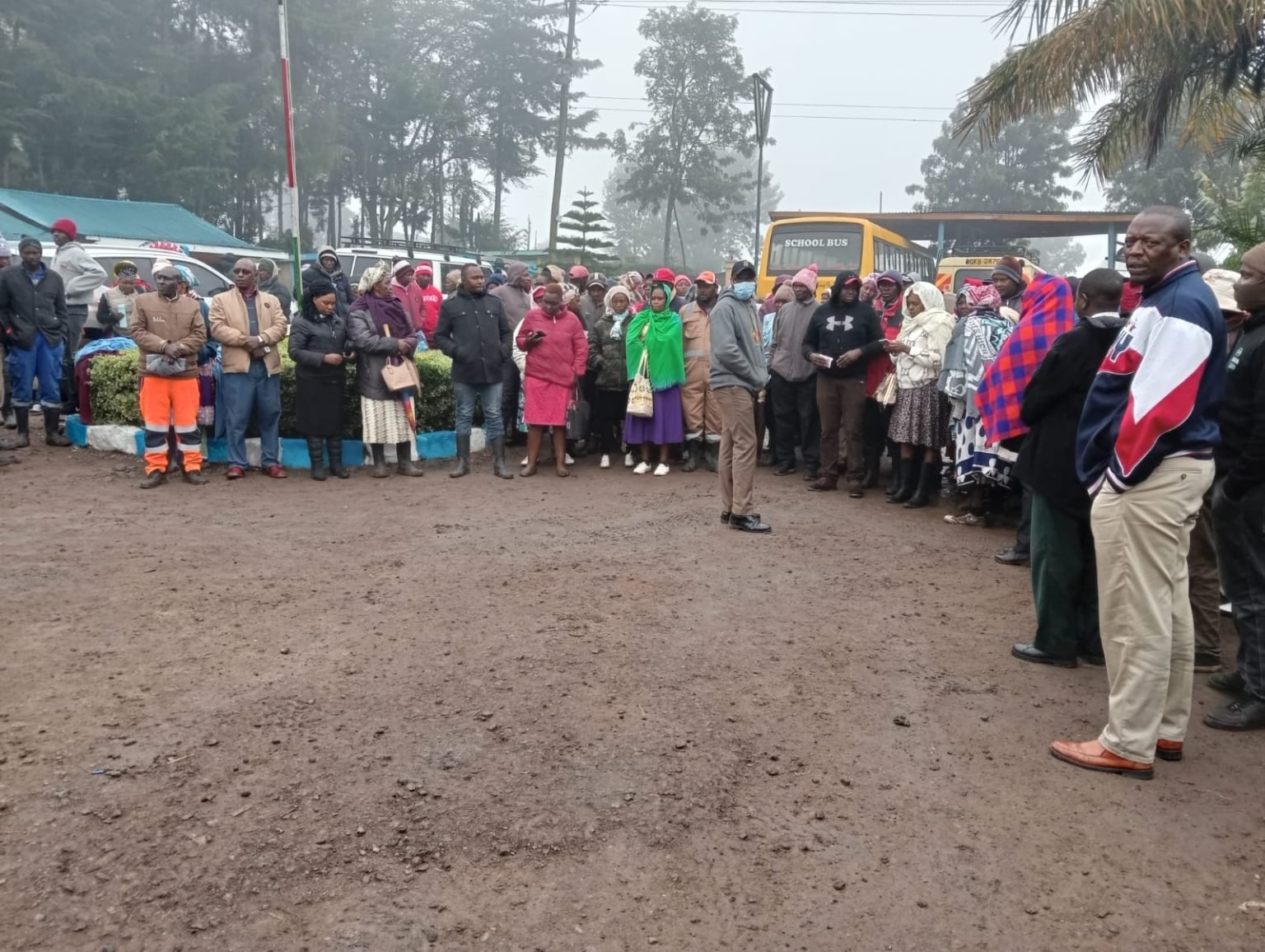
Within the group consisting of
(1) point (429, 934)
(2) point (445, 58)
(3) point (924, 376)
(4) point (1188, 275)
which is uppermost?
(2) point (445, 58)

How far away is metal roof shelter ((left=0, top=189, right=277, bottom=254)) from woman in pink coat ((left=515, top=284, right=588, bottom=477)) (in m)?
11.8

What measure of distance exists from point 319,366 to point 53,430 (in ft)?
10.4

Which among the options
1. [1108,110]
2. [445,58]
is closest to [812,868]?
[1108,110]

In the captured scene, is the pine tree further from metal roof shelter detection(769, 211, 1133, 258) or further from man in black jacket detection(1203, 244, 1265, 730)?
man in black jacket detection(1203, 244, 1265, 730)

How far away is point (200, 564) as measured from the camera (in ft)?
19.9

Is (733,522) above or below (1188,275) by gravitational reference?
below

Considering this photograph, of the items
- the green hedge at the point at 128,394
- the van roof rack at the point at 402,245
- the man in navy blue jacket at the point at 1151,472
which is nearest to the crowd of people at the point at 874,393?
the man in navy blue jacket at the point at 1151,472

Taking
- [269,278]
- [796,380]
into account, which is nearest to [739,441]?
[796,380]

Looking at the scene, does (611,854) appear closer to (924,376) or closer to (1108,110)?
(924,376)

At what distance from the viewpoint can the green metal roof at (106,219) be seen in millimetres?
19250

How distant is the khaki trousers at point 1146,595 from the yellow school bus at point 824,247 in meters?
15.6

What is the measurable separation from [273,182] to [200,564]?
32172mm

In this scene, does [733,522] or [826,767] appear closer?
[826,767]

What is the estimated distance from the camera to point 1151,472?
3.44m
